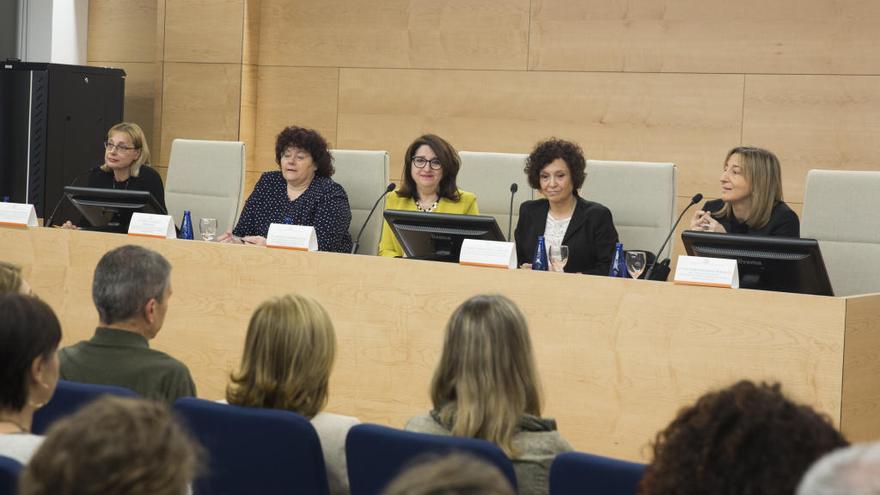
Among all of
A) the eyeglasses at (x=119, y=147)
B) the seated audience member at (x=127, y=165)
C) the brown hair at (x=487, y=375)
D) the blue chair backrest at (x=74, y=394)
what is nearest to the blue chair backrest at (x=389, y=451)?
the brown hair at (x=487, y=375)

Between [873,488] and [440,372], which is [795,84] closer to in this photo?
[440,372]

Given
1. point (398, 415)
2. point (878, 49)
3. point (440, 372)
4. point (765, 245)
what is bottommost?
point (398, 415)

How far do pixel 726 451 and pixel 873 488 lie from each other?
0.93 feet

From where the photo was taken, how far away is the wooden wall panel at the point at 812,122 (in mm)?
5273

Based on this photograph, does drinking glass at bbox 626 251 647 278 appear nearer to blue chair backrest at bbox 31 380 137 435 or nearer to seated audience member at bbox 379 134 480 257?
seated audience member at bbox 379 134 480 257

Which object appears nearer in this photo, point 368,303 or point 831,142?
point 368,303

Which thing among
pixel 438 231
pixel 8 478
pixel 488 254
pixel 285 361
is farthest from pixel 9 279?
pixel 438 231

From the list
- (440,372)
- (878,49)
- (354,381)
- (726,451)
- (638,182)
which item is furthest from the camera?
(878,49)

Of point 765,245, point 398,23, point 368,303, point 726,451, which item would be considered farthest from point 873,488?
point 398,23

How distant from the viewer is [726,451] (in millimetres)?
1087

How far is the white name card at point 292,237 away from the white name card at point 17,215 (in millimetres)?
986

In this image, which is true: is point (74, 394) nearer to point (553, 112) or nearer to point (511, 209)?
point (511, 209)

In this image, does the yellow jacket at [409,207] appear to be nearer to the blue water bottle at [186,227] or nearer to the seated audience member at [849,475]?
the blue water bottle at [186,227]

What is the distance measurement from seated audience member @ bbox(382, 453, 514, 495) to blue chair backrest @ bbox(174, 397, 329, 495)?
40.4 inches
